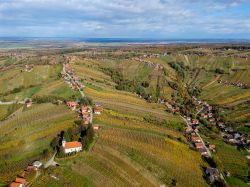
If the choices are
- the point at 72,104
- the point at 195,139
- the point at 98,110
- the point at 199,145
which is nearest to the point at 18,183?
the point at 98,110

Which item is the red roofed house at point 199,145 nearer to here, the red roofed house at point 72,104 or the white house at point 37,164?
the red roofed house at point 72,104

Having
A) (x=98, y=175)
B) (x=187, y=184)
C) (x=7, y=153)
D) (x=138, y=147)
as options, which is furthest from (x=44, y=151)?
(x=187, y=184)

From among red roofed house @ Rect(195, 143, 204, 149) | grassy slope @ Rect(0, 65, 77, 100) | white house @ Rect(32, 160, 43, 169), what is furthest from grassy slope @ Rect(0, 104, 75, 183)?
red roofed house @ Rect(195, 143, 204, 149)

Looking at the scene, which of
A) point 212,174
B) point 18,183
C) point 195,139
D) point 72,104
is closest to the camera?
point 18,183

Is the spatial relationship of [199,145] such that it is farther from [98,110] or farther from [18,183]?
[18,183]

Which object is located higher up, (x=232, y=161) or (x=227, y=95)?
(x=227, y=95)

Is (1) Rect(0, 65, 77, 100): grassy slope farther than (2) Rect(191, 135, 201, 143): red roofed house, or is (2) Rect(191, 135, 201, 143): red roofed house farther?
(1) Rect(0, 65, 77, 100): grassy slope

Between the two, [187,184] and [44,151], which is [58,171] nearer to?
[44,151]

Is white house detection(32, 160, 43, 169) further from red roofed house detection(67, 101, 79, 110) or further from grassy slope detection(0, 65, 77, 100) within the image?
grassy slope detection(0, 65, 77, 100)
